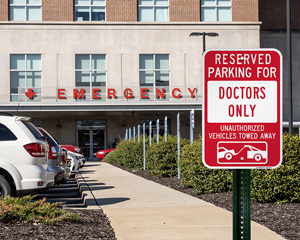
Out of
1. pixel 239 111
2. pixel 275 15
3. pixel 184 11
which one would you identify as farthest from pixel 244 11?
pixel 239 111

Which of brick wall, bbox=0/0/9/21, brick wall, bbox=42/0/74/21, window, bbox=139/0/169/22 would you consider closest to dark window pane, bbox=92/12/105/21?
brick wall, bbox=42/0/74/21

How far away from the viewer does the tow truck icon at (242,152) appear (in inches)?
153

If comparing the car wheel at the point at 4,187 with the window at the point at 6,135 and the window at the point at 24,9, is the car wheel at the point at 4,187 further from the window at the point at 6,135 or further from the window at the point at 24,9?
the window at the point at 24,9

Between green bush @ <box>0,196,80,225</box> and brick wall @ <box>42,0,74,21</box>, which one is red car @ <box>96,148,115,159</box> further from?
green bush @ <box>0,196,80,225</box>

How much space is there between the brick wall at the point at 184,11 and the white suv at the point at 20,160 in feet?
125

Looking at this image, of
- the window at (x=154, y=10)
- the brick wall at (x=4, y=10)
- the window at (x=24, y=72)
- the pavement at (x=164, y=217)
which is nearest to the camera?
the pavement at (x=164, y=217)

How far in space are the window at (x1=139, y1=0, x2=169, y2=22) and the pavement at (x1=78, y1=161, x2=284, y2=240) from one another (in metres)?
34.7

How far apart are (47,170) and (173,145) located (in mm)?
9537

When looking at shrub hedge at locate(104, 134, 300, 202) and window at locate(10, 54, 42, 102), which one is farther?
window at locate(10, 54, 42, 102)

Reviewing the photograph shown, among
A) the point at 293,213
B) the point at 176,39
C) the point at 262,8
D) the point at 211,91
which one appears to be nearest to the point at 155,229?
the point at 293,213

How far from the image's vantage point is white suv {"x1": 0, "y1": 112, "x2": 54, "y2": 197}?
10859mm

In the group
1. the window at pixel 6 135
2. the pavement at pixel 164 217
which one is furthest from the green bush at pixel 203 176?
the window at pixel 6 135

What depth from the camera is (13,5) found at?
47.2 meters

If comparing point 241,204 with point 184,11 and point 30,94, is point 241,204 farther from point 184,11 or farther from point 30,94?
point 184,11
